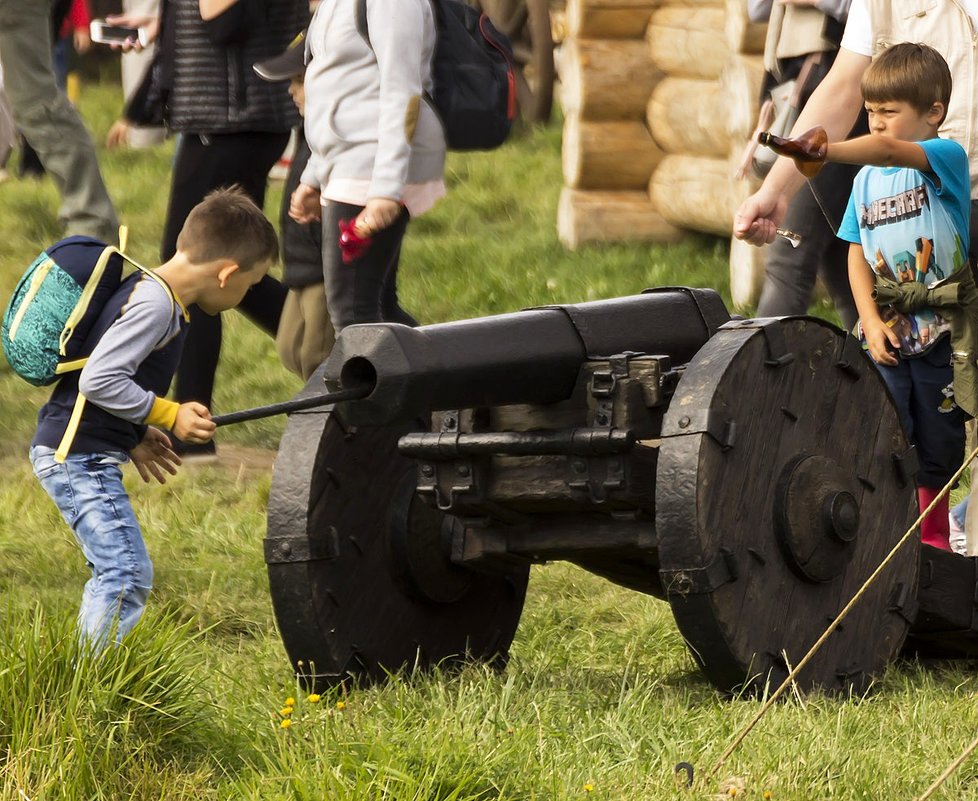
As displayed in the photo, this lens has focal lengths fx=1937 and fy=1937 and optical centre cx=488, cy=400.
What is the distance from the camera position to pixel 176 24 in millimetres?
6648

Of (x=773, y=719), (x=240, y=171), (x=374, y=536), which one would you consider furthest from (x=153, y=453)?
(x=240, y=171)

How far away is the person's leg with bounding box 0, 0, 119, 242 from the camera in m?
8.12

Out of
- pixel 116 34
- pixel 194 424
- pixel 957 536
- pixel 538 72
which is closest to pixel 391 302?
pixel 116 34

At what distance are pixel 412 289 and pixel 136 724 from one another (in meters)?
6.24

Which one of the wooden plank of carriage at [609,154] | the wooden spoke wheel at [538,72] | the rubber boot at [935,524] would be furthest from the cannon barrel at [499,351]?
the wooden spoke wheel at [538,72]

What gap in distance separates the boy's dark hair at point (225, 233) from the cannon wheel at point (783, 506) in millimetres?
1130

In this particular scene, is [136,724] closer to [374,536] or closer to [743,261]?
[374,536]

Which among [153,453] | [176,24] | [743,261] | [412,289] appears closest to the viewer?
[153,453]

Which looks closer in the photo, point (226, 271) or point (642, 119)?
point (226, 271)

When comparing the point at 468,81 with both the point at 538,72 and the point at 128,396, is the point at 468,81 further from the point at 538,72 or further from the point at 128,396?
the point at 538,72

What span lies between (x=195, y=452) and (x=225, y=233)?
113 inches

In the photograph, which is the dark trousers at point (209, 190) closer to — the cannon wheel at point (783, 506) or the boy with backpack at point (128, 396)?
the boy with backpack at point (128, 396)

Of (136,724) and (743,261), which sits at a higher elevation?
(743,261)

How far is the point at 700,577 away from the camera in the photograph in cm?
372
